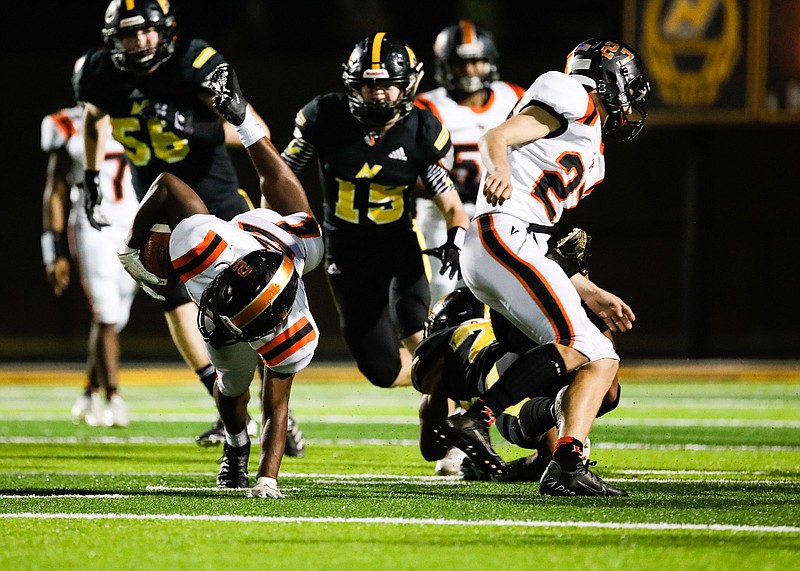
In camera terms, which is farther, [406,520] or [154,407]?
[154,407]

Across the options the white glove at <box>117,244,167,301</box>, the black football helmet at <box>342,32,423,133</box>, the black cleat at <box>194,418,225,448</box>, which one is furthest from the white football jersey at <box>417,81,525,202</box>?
the white glove at <box>117,244,167,301</box>

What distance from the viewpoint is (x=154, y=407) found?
8.77m

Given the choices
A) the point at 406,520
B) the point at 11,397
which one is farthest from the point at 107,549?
the point at 11,397

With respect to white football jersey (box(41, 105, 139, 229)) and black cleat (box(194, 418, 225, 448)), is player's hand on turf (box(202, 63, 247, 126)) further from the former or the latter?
white football jersey (box(41, 105, 139, 229))

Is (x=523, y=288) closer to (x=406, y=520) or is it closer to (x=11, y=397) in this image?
(x=406, y=520)

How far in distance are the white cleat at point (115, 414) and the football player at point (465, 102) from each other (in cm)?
196

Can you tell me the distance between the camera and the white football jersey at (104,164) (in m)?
7.68

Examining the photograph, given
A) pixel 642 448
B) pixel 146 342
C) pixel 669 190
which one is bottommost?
pixel 146 342

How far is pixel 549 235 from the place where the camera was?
14.5 feet

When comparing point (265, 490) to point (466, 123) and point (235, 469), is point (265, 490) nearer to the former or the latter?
point (235, 469)

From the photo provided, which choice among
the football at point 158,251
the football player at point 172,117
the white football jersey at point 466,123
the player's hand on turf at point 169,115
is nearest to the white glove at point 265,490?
the football at point 158,251

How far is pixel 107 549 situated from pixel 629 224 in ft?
44.3

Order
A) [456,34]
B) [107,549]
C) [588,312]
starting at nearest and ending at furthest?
[107,549] < [588,312] < [456,34]

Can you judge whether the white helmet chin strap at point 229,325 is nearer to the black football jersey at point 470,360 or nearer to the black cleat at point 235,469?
→ the black cleat at point 235,469
